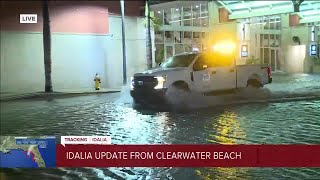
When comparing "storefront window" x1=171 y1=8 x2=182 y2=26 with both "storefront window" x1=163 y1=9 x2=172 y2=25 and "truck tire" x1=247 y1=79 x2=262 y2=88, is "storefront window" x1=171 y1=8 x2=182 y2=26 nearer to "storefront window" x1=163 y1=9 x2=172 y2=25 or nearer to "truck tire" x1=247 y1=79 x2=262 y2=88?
"storefront window" x1=163 y1=9 x2=172 y2=25

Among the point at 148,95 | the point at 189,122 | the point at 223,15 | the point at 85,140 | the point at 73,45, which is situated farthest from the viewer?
the point at 189,122

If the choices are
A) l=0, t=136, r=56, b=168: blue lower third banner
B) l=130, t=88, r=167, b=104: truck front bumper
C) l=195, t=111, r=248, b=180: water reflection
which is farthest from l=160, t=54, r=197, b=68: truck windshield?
l=0, t=136, r=56, b=168: blue lower third banner

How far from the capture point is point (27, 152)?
8.22ft

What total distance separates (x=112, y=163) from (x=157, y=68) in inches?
26.3

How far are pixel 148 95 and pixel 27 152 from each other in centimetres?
85

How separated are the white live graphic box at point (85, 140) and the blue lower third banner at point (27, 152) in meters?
0.07

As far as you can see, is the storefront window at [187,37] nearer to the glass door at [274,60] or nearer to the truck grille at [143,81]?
the truck grille at [143,81]

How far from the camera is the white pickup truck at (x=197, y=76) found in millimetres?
2594

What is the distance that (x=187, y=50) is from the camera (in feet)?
8.50

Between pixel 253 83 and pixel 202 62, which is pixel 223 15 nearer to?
pixel 202 62

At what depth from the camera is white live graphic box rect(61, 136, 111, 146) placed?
96.8 inches

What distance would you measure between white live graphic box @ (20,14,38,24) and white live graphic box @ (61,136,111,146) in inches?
29.8

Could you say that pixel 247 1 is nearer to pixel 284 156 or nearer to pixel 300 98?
pixel 300 98

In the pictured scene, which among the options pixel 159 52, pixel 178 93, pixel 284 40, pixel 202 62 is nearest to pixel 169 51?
pixel 159 52
